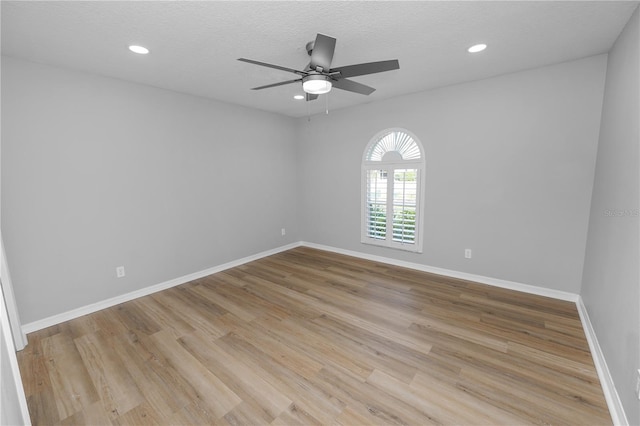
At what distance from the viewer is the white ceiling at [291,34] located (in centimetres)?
183

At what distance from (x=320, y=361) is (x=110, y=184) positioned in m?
2.98

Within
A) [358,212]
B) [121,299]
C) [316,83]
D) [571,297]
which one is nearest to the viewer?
[316,83]

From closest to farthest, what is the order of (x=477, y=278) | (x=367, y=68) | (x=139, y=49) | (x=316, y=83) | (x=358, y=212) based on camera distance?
(x=367, y=68) < (x=316, y=83) < (x=139, y=49) < (x=477, y=278) < (x=358, y=212)

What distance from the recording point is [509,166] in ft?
10.5

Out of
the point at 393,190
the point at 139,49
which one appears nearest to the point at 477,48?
the point at 393,190

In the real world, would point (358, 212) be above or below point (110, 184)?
below

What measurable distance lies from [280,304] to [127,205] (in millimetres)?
2182

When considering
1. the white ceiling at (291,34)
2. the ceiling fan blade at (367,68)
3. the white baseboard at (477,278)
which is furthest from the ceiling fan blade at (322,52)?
the white baseboard at (477,278)

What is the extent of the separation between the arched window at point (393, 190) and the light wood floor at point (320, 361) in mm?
1065

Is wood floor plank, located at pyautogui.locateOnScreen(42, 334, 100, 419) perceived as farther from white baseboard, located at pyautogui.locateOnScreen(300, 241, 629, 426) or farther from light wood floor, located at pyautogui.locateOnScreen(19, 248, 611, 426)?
white baseboard, located at pyautogui.locateOnScreen(300, 241, 629, 426)

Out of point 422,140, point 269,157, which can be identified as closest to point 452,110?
point 422,140

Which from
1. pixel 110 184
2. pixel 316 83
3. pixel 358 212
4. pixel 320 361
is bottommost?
pixel 320 361

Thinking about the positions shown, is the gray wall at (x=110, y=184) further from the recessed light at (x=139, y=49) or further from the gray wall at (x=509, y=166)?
the gray wall at (x=509, y=166)

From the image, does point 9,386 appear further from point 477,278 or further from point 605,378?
point 477,278
